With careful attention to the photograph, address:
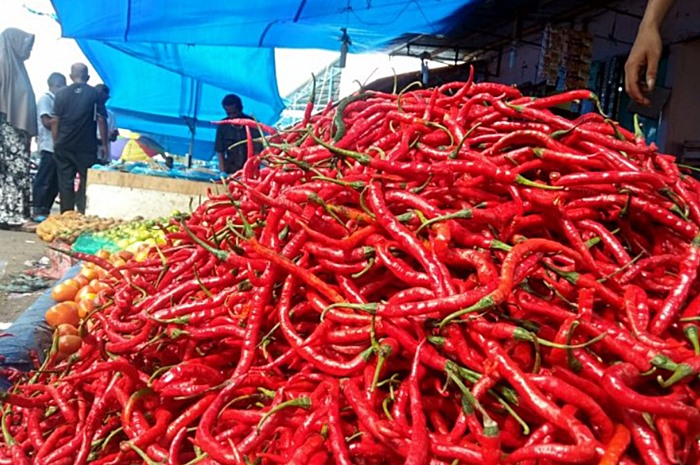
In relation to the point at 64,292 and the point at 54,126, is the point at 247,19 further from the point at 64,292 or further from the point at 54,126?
the point at 64,292

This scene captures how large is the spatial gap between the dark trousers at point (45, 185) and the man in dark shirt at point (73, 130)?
723 mm

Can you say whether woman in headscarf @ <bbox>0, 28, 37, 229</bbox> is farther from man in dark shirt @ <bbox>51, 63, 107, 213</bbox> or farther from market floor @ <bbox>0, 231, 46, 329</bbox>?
market floor @ <bbox>0, 231, 46, 329</bbox>

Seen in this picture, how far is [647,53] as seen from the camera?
267 centimetres

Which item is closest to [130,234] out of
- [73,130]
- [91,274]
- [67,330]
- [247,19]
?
[91,274]

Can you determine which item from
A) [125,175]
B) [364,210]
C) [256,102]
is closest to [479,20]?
[256,102]

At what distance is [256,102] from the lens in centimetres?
1245

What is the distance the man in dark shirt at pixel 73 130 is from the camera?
27.9 feet

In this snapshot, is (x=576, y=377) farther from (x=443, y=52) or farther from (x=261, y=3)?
(x=443, y=52)

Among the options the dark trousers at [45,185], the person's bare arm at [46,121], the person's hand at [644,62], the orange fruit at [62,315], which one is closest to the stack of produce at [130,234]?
the orange fruit at [62,315]

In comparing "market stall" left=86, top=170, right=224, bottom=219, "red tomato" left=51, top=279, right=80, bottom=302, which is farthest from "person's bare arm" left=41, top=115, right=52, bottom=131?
"red tomato" left=51, top=279, right=80, bottom=302

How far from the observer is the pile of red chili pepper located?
142cm

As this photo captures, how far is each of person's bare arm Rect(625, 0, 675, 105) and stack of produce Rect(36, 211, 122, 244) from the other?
5560 millimetres

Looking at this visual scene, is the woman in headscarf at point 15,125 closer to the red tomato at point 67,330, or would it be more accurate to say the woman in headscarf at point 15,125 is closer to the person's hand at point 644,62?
the red tomato at point 67,330

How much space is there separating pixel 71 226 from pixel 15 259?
2.48 feet
